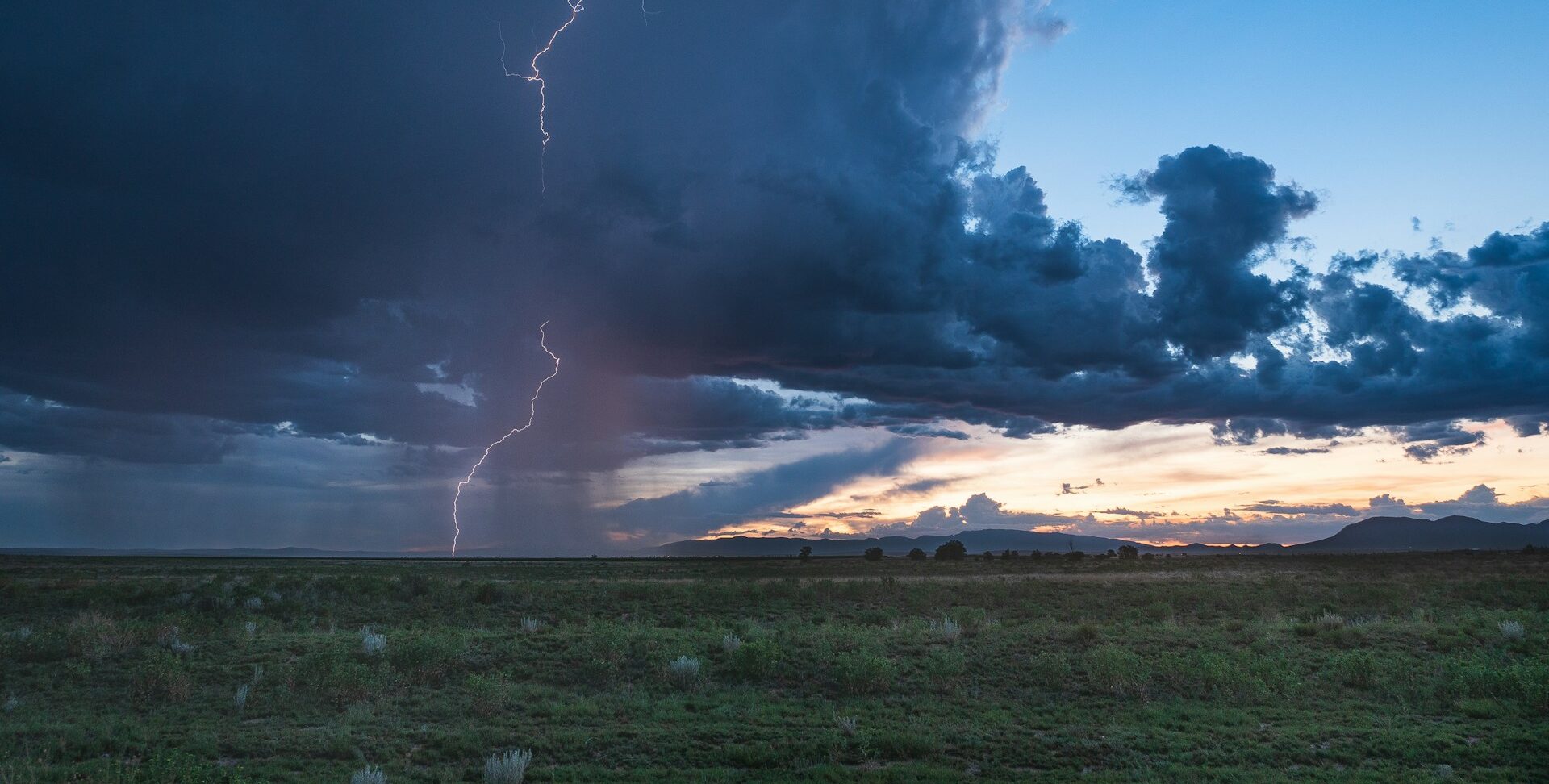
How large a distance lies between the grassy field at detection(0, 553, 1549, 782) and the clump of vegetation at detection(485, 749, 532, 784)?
13.5 inches

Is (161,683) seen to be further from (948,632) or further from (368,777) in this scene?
(948,632)

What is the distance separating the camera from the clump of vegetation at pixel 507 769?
487 inches

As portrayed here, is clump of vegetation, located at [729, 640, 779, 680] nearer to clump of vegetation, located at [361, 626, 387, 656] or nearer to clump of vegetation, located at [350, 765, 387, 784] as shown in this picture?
clump of vegetation, located at [350, 765, 387, 784]

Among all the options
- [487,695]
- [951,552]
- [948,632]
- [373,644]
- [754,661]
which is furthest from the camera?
[951,552]

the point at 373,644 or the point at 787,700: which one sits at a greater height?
the point at 373,644

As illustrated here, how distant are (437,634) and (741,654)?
9232 millimetres

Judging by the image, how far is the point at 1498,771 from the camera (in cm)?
1300

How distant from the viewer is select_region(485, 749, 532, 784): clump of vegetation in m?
12.4

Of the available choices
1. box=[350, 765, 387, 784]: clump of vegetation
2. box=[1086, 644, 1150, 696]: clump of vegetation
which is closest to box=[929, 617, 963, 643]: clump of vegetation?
box=[1086, 644, 1150, 696]: clump of vegetation

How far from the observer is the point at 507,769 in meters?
12.5

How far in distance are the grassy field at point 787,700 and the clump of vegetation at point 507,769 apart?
34 centimetres

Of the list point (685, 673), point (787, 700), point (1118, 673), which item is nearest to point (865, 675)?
point (787, 700)

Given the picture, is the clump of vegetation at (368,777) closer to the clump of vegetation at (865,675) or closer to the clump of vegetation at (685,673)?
the clump of vegetation at (685,673)

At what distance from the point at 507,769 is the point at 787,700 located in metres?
6.88
